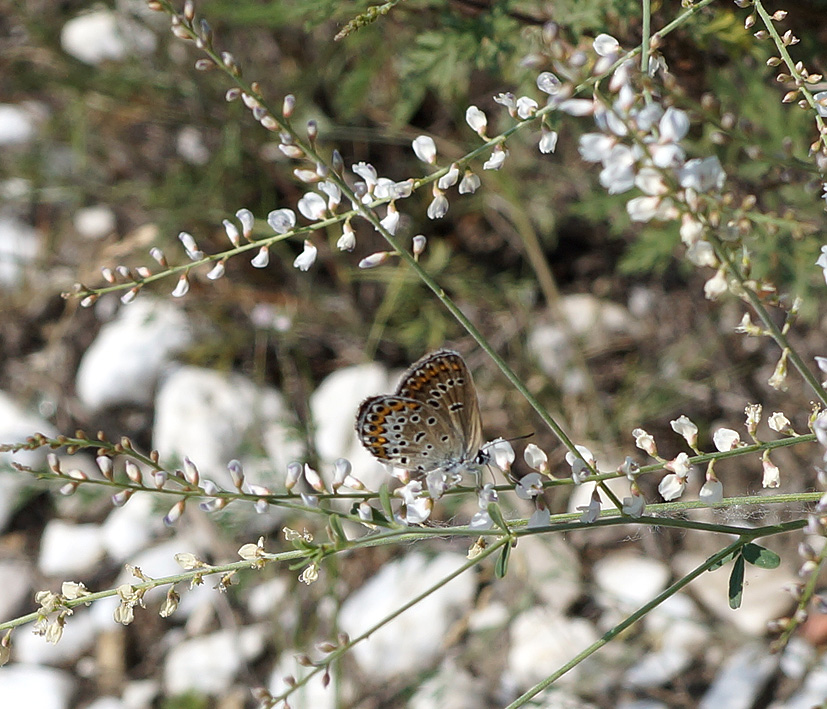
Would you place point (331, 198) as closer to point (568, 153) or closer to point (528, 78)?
point (528, 78)

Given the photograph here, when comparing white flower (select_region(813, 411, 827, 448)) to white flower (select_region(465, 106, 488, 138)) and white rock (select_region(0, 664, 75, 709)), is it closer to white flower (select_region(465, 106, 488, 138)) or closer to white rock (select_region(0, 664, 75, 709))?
white flower (select_region(465, 106, 488, 138))

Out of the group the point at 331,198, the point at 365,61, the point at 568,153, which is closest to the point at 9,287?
the point at 365,61

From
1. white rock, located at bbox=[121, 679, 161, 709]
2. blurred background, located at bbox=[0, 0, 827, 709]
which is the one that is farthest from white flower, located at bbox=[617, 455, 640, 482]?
white rock, located at bbox=[121, 679, 161, 709]

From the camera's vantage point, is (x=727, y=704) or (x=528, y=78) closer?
(x=528, y=78)

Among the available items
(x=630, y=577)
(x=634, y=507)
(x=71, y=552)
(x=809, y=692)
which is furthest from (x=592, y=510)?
(x=71, y=552)

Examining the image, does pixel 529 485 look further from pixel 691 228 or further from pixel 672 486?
pixel 691 228
